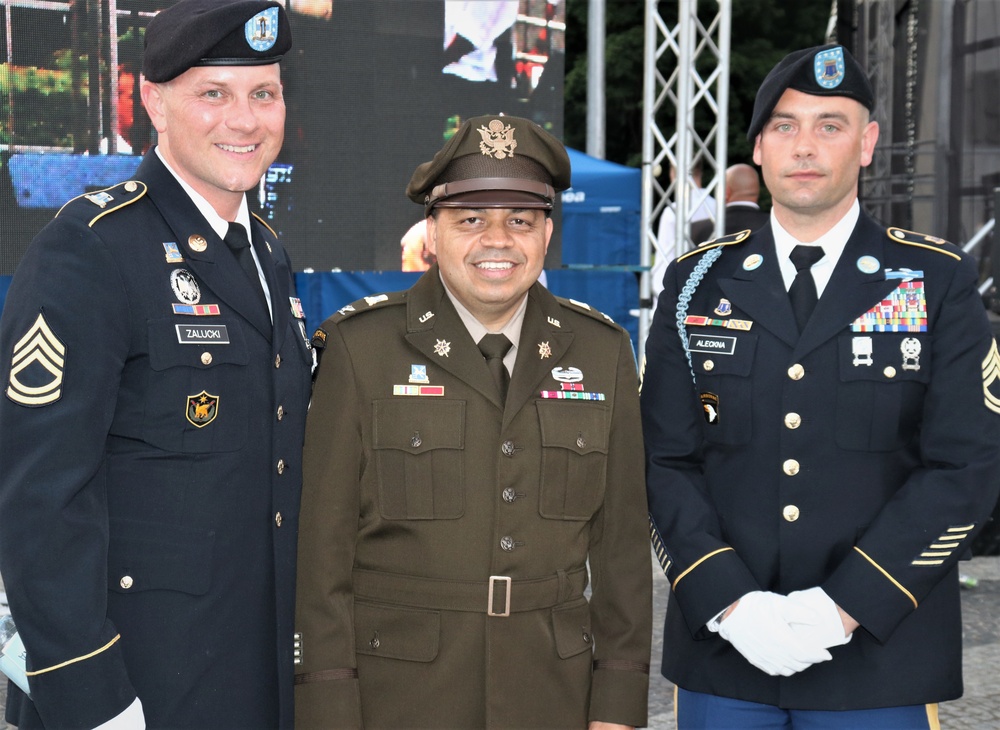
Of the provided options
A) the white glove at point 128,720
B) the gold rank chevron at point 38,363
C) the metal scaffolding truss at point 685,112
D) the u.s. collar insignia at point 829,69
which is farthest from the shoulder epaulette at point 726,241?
the metal scaffolding truss at point 685,112

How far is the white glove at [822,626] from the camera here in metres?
2.55

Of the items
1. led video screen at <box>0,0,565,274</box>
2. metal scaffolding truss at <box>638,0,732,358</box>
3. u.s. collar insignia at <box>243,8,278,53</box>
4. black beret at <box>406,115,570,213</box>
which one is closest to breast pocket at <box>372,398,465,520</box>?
black beret at <box>406,115,570,213</box>

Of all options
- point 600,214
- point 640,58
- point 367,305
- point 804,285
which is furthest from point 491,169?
point 640,58

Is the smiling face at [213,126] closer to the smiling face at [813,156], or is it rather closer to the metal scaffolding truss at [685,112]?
the smiling face at [813,156]

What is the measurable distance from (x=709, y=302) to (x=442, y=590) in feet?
3.30

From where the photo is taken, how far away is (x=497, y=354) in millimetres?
2723

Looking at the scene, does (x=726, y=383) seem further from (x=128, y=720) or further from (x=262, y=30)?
(x=128, y=720)

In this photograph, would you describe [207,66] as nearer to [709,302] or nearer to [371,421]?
[371,421]

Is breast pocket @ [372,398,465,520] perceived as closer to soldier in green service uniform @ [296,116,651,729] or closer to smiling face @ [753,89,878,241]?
soldier in green service uniform @ [296,116,651,729]

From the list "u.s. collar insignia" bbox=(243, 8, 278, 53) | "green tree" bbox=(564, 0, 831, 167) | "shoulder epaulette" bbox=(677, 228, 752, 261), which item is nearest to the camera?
"u.s. collar insignia" bbox=(243, 8, 278, 53)

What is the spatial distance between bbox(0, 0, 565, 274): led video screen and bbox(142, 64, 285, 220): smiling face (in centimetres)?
359

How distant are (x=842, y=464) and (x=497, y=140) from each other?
1113mm

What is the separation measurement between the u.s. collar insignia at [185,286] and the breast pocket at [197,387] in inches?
2.2

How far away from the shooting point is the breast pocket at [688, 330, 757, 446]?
278 centimetres
